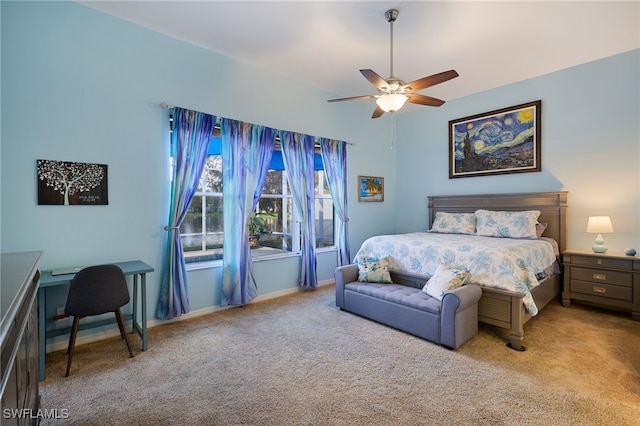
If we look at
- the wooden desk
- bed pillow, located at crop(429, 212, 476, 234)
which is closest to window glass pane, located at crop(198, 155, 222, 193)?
the wooden desk

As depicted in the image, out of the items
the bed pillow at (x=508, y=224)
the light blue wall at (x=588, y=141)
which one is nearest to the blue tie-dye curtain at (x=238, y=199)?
the bed pillow at (x=508, y=224)

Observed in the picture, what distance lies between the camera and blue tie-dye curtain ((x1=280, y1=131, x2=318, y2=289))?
14.4ft

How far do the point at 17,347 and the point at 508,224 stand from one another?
4.85 metres

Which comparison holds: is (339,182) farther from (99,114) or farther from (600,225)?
(600,225)

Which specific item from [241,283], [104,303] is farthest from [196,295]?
[104,303]

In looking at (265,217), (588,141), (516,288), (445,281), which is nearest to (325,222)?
(265,217)

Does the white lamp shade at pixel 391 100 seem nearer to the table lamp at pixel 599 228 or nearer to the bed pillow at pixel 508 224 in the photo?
the bed pillow at pixel 508 224

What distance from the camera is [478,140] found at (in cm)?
505

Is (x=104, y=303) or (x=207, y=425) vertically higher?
(x=104, y=303)

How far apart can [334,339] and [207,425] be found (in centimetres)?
141

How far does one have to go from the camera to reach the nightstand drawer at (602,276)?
11.4 ft

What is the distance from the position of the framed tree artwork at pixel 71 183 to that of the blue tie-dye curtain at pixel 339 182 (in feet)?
9.66

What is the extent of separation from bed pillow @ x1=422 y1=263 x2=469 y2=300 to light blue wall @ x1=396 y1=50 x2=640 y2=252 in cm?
242

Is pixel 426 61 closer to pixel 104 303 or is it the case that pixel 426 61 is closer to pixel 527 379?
pixel 527 379
